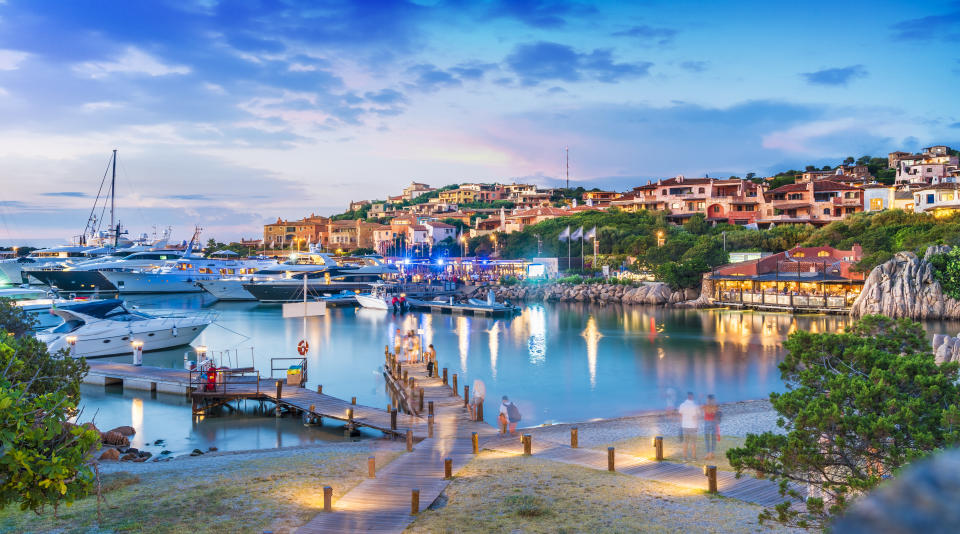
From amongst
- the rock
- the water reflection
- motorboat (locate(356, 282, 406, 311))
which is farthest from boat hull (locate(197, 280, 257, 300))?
the rock

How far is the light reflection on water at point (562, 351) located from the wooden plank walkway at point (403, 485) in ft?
21.6

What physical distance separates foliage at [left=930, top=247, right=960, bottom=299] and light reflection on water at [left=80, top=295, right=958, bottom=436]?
3.68 meters

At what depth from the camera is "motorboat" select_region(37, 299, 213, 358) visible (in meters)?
32.3

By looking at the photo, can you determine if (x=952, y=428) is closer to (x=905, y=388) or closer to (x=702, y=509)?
(x=905, y=388)

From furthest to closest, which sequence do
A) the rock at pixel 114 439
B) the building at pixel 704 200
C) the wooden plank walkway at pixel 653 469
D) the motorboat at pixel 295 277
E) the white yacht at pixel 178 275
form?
the building at pixel 704 200 → the white yacht at pixel 178 275 → the motorboat at pixel 295 277 → the rock at pixel 114 439 → the wooden plank walkway at pixel 653 469

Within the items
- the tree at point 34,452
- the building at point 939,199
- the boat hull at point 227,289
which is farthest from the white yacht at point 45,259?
the building at point 939,199

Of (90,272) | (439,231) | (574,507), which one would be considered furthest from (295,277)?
(574,507)

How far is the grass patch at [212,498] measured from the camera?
1049 cm

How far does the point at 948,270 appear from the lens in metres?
46.9

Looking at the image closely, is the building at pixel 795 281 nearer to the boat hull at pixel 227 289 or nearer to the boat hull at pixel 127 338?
the boat hull at pixel 127 338

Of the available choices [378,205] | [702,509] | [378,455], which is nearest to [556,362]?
[378,455]

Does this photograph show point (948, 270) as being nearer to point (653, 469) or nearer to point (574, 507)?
point (653, 469)

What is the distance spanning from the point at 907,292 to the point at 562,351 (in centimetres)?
2786

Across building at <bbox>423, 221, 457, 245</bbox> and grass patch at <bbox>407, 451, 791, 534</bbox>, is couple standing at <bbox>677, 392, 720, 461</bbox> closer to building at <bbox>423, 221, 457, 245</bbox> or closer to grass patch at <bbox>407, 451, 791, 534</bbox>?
grass patch at <bbox>407, 451, 791, 534</bbox>
